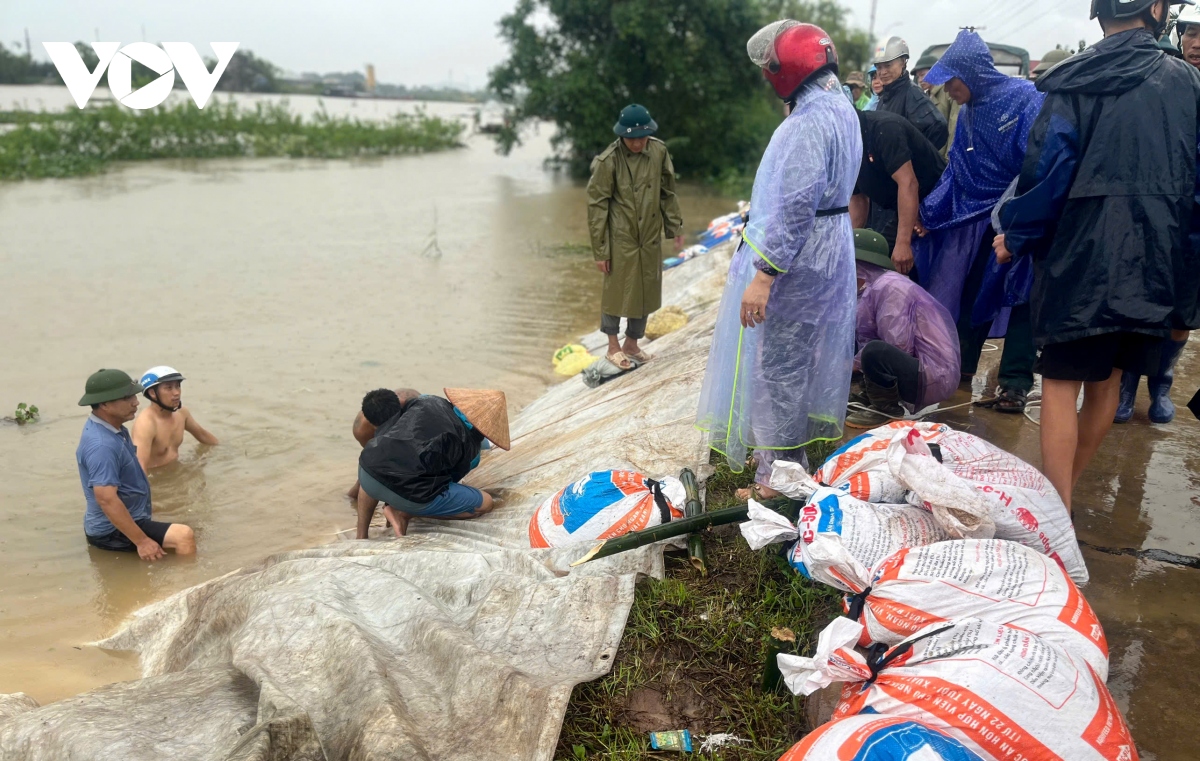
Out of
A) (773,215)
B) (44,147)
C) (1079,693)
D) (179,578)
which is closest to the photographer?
(1079,693)

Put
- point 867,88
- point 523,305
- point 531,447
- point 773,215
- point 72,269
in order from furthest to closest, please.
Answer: point 72,269
point 523,305
point 867,88
point 531,447
point 773,215

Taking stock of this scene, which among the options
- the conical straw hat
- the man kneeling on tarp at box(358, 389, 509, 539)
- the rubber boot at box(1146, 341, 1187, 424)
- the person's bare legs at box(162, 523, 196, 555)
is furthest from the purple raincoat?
the person's bare legs at box(162, 523, 196, 555)

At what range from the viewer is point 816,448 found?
3.49m

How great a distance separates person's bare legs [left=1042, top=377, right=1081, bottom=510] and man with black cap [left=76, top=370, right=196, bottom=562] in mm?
3849

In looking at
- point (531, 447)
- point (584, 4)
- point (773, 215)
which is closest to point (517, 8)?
point (584, 4)

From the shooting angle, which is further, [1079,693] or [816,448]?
[816,448]

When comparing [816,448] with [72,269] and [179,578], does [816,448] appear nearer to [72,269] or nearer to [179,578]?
[179,578]

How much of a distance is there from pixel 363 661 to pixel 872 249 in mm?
2694

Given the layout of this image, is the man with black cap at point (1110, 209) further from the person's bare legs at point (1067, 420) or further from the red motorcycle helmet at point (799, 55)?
the red motorcycle helmet at point (799, 55)

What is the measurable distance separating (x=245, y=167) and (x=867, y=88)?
779 inches

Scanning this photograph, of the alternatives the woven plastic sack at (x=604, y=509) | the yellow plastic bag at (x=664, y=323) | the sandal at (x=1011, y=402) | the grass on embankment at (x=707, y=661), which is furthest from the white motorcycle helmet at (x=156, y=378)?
the sandal at (x=1011, y=402)

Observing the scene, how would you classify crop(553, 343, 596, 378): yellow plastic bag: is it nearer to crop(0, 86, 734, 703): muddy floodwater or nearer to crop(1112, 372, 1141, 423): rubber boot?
crop(0, 86, 734, 703): muddy floodwater

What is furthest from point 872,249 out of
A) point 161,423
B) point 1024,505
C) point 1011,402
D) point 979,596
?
point 161,423

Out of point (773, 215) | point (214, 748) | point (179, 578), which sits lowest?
point (179, 578)
